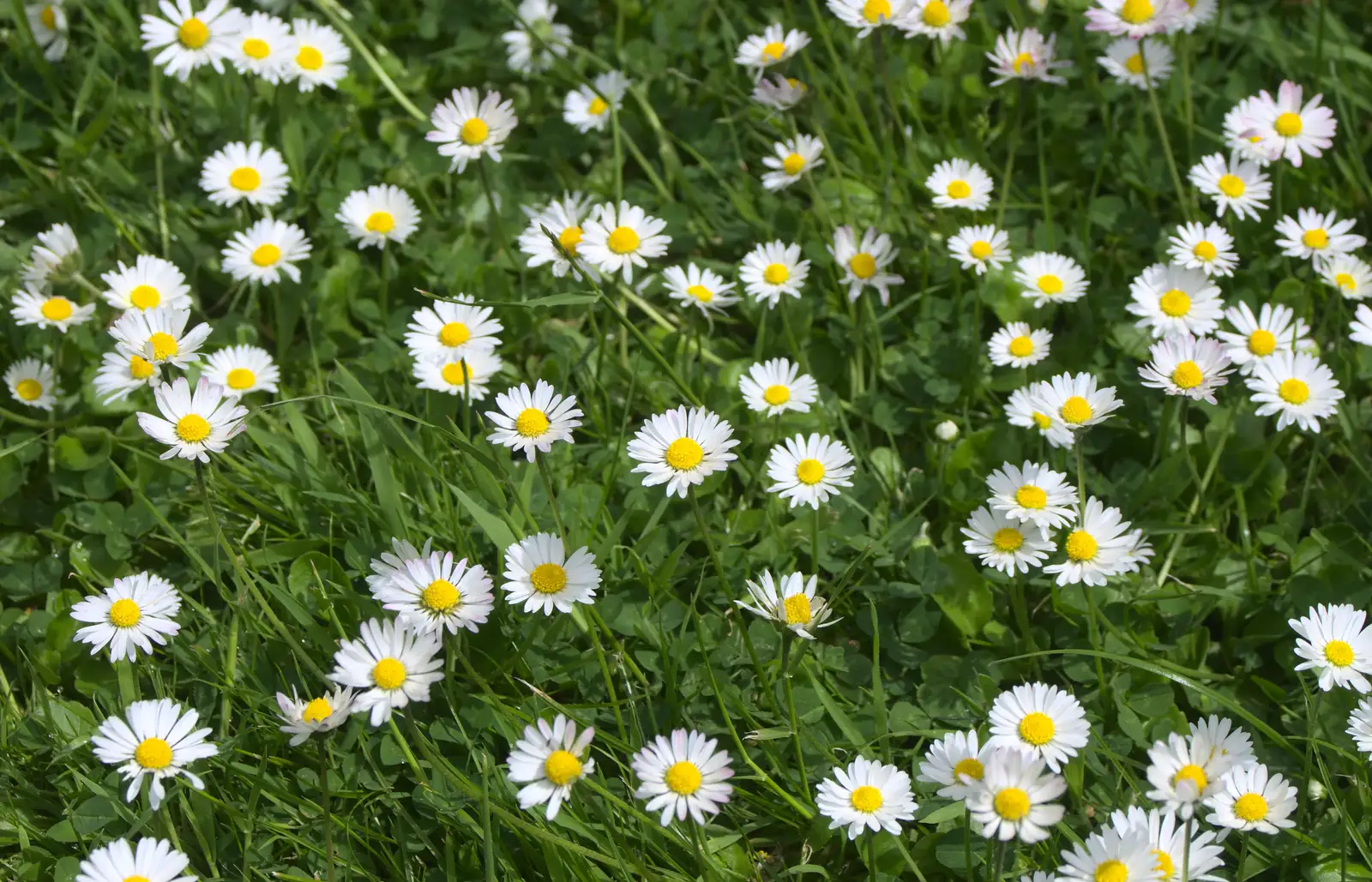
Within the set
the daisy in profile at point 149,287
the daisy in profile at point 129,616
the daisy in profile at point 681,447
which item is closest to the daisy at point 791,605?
the daisy in profile at point 681,447

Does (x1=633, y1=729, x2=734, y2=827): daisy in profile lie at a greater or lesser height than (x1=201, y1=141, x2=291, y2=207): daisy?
lesser

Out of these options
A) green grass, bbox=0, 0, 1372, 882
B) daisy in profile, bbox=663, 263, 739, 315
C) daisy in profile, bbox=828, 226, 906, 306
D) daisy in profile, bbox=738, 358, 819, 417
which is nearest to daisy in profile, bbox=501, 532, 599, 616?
green grass, bbox=0, 0, 1372, 882

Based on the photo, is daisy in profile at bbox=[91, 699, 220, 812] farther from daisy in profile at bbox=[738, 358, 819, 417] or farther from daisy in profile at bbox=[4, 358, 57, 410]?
daisy in profile at bbox=[738, 358, 819, 417]

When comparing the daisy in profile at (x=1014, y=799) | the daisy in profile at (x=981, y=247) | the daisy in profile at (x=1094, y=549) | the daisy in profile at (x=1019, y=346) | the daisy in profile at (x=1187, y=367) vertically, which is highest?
the daisy in profile at (x=981, y=247)

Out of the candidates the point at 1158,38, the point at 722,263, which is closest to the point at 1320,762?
the point at 722,263

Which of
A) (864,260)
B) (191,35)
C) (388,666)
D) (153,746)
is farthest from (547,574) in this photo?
(191,35)

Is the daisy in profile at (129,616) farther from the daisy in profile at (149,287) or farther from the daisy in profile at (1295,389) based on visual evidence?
the daisy in profile at (1295,389)

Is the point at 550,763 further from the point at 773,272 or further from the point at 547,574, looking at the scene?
the point at 773,272
